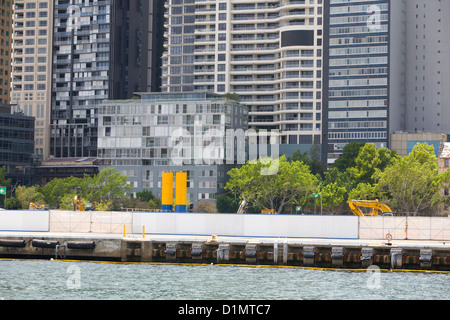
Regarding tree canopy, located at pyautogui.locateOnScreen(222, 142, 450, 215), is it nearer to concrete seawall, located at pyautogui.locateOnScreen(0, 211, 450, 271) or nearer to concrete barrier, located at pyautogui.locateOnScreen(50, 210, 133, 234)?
concrete seawall, located at pyautogui.locateOnScreen(0, 211, 450, 271)

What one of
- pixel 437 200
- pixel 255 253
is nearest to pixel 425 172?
pixel 437 200

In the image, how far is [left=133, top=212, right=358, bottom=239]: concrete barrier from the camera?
333 feet

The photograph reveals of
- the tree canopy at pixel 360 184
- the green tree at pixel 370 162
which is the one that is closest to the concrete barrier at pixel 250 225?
the tree canopy at pixel 360 184

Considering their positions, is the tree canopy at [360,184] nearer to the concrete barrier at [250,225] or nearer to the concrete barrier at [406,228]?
the concrete barrier at [406,228]

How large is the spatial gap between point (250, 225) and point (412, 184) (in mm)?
72176

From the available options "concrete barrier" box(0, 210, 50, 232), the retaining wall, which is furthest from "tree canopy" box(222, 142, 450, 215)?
"concrete barrier" box(0, 210, 50, 232)

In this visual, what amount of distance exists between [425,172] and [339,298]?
98.7m

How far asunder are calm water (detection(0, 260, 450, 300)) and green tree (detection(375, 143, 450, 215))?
79.5 meters

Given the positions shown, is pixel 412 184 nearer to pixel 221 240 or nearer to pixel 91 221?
pixel 91 221

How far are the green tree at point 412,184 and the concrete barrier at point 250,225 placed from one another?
2624 inches

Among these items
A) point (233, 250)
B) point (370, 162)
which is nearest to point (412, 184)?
point (370, 162)

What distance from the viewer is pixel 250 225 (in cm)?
10319
